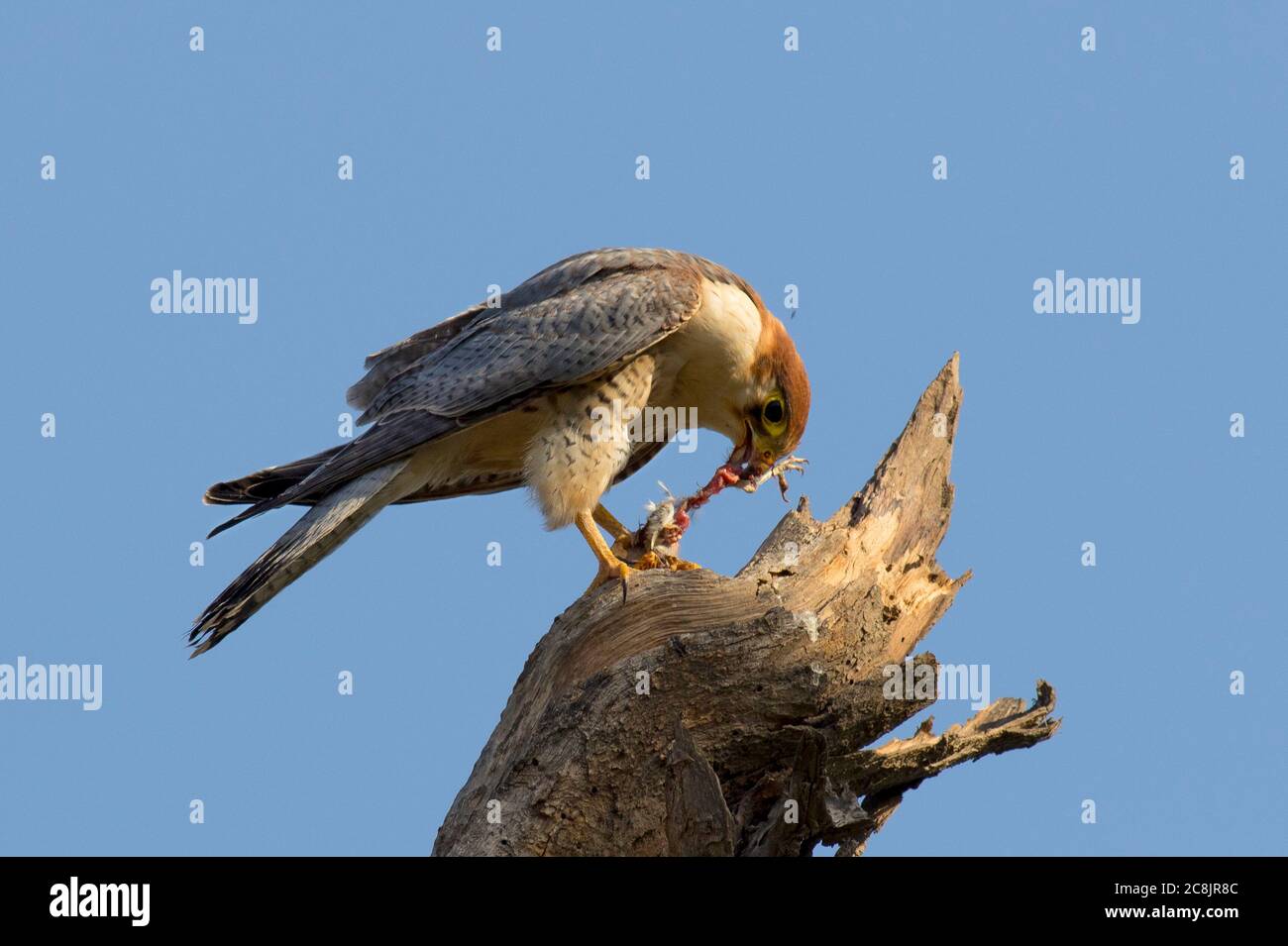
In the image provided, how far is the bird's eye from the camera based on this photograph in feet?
23.5

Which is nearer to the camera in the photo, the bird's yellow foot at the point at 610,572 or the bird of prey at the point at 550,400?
the bird's yellow foot at the point at 610,572

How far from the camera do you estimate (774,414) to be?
720 cm

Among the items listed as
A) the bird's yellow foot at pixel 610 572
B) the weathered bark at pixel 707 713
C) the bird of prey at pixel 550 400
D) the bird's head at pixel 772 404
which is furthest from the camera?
the bird's head at pixel 772 404

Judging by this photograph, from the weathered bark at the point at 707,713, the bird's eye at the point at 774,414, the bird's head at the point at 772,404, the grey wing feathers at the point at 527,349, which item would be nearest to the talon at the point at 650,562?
the weathered bark at the point at 707,713

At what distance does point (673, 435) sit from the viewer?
24.8ft

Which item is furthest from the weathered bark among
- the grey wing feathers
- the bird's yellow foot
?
the grey wing feathers

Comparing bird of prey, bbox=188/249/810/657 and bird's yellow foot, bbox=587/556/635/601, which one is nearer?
bird's yellow foot, bbox=587/556/635/601

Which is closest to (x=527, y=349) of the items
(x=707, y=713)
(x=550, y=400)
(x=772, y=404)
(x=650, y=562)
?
(x=550, y=400)

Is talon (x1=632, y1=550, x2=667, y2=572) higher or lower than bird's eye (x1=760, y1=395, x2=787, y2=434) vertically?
lower

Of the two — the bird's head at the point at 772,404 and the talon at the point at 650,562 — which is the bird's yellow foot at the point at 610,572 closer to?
the talon at the point at 650,562

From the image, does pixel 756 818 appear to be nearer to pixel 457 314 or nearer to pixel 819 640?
pixel 819 640

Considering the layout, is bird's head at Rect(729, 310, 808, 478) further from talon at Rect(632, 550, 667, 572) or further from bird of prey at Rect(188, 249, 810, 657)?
talon at Rect(632, 550, 667, 572)

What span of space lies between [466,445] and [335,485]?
2.33 ft

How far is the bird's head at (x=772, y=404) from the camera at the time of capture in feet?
23.3
